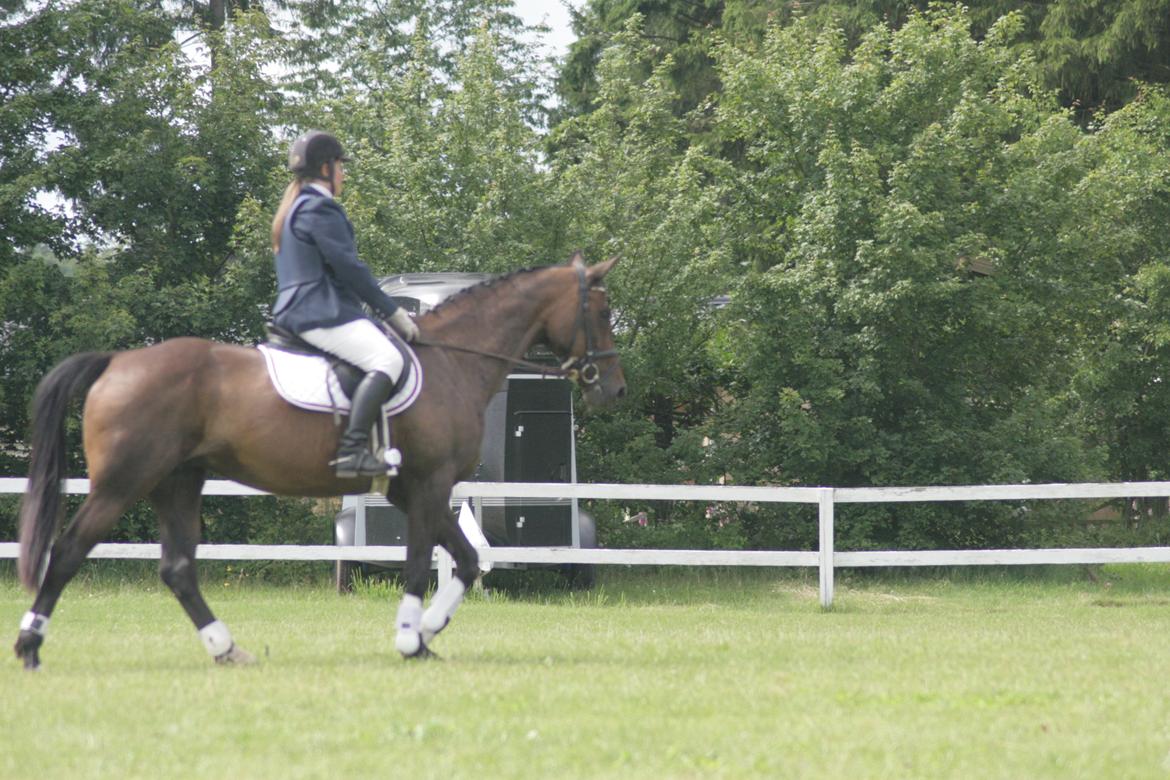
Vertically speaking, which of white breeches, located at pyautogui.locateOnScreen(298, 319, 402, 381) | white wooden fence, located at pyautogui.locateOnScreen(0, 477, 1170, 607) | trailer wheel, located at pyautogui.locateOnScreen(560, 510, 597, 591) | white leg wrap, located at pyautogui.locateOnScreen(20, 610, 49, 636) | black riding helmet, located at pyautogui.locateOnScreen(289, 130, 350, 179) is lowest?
trailer wheel, located at pyautogui.locateOnScreen(560, 510, 597, 591)

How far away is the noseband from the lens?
8977mm

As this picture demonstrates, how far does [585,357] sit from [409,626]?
2.12m

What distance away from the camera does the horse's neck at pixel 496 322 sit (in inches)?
344

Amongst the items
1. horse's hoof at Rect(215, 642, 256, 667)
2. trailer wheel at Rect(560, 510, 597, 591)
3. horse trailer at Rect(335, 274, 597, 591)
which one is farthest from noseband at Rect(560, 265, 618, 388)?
Result: trailer wheel at Rect(560, 510, 597, 591)

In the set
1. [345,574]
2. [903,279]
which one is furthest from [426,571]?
[903,279]

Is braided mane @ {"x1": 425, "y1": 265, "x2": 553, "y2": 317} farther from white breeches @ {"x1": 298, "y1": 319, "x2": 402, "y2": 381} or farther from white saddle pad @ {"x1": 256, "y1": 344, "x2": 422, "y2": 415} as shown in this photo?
white saddle pad @ {"x1": 256, "y1": 344, "x2": 422, "y2": 415}

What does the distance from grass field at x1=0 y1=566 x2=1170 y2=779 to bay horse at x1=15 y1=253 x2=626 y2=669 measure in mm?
502

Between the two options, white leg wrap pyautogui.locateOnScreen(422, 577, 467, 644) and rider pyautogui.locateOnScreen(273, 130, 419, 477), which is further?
white leg wrap pyautogui.locateOnScreen(422, 577, 467, 644)

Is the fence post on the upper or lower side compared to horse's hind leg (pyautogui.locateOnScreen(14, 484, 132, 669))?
lower

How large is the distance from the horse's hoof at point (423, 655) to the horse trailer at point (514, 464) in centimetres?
726

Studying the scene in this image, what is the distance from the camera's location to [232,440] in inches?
313

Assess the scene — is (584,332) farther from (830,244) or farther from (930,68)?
(930,68)

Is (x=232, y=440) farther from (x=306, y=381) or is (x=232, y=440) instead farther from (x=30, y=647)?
(x=30, y=647)

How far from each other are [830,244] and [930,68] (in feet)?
10.2
